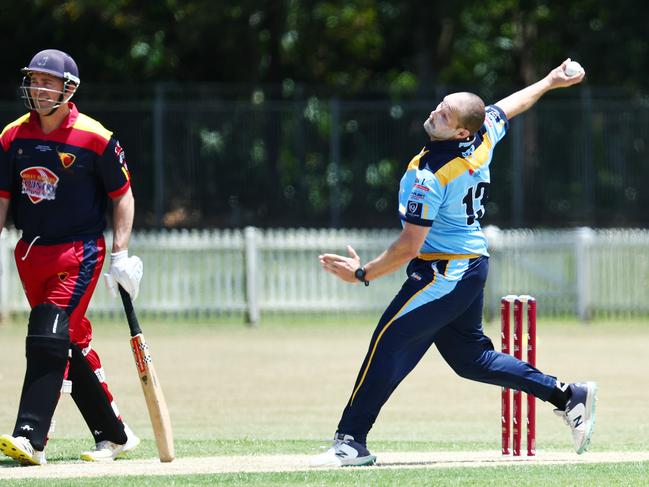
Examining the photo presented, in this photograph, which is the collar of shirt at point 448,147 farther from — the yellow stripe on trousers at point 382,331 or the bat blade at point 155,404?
the bat blade at point 155,404

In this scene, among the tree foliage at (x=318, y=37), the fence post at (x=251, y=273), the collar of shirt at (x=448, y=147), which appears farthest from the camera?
the tree foliage at (x=318, y=37)

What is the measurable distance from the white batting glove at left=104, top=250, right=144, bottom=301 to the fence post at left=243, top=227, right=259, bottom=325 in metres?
11.9

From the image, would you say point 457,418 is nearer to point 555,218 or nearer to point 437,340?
point 437,340

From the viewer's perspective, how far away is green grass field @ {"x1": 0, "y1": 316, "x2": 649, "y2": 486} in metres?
7.38

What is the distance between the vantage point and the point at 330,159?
81.5 feet

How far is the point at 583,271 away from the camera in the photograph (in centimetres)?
2050

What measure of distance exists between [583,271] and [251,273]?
15.9 ft

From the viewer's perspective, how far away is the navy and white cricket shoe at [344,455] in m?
7.66

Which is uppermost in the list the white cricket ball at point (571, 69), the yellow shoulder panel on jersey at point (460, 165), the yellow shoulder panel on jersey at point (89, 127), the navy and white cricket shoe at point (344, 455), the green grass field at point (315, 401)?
the white cricket ball at point (571, 69)

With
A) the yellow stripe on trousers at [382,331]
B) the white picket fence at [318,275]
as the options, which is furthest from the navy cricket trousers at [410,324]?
the white picket fence at [318,275]

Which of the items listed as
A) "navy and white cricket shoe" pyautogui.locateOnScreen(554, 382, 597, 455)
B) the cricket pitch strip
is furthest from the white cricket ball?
the cricket pitch strip

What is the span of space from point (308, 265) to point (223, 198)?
16.2 feet

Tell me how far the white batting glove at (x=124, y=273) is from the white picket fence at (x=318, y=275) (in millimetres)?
11855

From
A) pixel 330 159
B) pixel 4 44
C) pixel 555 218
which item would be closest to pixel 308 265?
pixel 330 159
